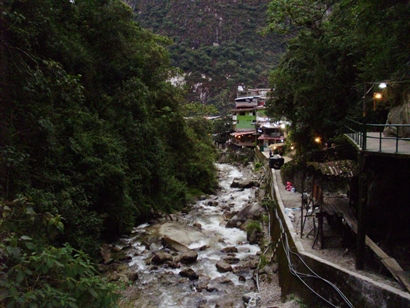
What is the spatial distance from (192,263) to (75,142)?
7.12m

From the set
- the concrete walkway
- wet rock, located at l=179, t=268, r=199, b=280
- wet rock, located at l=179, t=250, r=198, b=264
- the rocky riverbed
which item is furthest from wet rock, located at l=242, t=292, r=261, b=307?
the concrete walkway

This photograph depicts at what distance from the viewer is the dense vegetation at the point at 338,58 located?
955 centimetres

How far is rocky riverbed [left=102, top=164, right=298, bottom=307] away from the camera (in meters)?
10.4

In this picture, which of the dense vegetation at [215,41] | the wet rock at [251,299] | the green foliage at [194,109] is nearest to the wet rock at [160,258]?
the wet rock at [251,299]

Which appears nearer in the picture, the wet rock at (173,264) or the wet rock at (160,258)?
the wet rock at (173,264)

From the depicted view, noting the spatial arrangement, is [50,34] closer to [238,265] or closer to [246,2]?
[238,265]

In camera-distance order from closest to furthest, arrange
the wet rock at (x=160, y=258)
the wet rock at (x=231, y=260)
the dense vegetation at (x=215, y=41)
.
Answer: the wet rock at (x=160, y=258) < the wet rock at (x=231, y=260) < the dense vegetation at (x=215, y=41)

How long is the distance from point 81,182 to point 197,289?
6.22 meters

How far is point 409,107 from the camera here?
9.44 m

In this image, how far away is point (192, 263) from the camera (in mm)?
13141

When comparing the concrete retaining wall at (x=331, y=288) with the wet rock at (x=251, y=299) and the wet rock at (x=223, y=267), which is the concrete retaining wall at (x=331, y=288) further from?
the wet rock at (x=223, y=267)

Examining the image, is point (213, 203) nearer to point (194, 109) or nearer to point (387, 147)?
point (194, 109)

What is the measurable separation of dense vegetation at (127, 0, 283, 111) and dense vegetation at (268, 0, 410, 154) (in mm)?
65482

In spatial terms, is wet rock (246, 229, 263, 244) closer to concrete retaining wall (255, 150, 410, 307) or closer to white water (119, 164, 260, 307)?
white water (119, 164, 260, 307)
